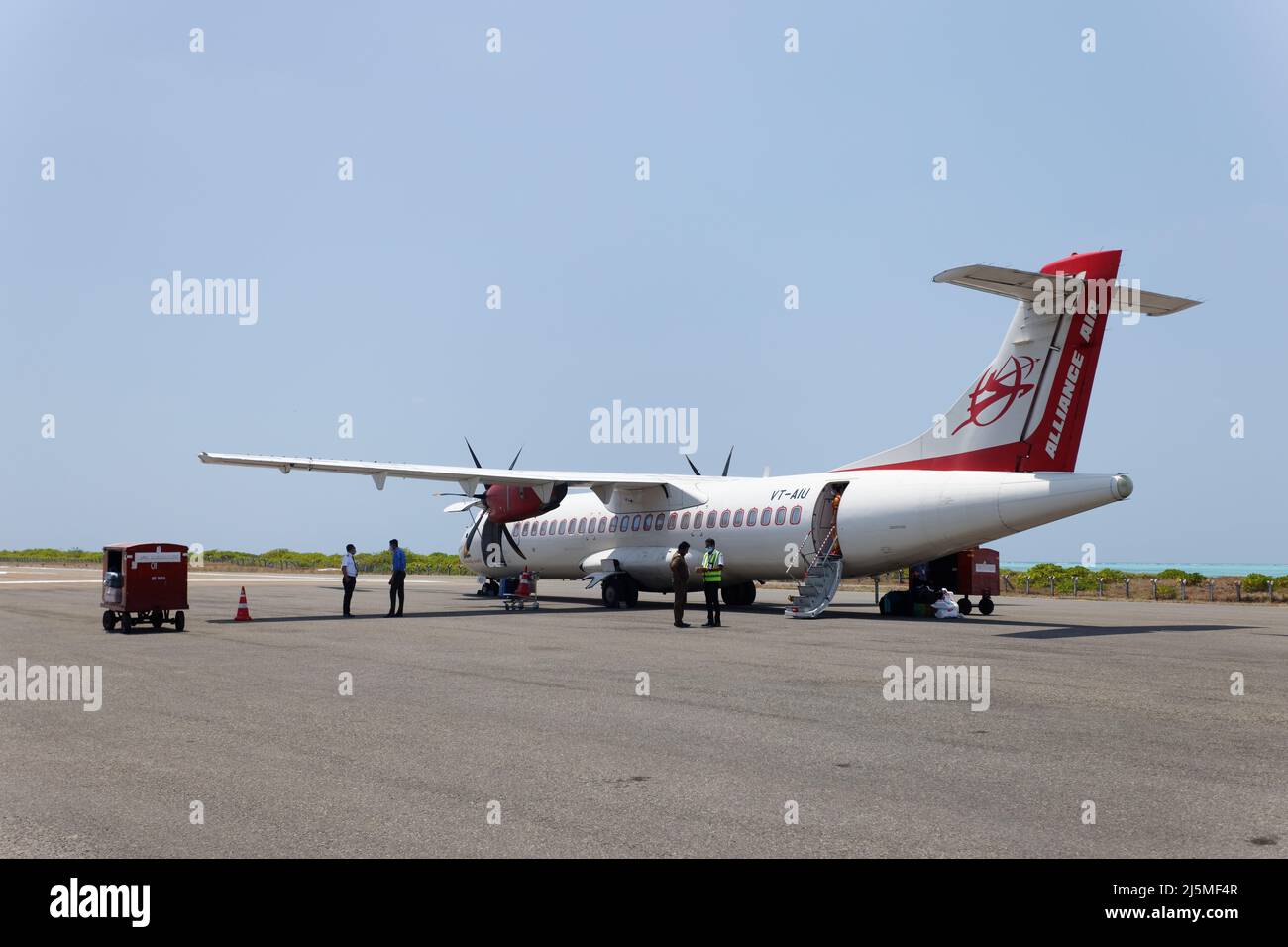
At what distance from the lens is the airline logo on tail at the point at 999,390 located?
20828mm

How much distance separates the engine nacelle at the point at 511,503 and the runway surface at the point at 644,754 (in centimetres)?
1514

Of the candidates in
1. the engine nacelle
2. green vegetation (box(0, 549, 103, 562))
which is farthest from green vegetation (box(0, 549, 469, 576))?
the engine nacelle

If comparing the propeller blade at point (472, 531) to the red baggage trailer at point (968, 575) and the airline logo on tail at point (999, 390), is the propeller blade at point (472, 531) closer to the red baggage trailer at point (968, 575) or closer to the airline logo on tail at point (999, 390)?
the red baggage trailer at point (968, 575)

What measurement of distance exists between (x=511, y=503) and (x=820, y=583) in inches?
462

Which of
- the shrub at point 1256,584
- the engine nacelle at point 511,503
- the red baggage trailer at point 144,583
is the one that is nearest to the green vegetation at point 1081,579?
the shrub at point 1256,584

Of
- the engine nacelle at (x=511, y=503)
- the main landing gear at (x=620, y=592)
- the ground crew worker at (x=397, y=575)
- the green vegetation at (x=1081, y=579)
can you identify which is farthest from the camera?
the green vegetation at (x=1081, y=579)

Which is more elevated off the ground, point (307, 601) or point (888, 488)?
point (888, 488)

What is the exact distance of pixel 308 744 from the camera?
8461 mm

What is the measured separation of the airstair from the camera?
23844 mm

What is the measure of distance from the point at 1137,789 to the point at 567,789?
12.4 feet

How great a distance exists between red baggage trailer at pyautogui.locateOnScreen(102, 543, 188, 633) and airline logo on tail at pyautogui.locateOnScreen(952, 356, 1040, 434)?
1625 cm

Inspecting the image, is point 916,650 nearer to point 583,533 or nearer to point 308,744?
point 308,744
